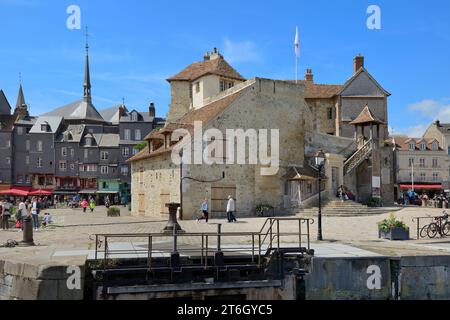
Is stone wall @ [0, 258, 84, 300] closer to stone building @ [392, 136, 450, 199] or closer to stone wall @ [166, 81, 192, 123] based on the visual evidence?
stone wall @ [166, 81, 192, 123]

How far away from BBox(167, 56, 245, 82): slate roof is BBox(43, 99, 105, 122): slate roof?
3573 cm

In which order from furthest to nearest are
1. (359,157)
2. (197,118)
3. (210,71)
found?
(210,71), (359,157), (197,118)

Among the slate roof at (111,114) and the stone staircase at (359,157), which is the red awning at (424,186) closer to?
the stone staircase at (359,157)

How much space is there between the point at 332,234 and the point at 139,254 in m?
10.1

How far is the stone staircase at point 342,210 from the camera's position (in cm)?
2950

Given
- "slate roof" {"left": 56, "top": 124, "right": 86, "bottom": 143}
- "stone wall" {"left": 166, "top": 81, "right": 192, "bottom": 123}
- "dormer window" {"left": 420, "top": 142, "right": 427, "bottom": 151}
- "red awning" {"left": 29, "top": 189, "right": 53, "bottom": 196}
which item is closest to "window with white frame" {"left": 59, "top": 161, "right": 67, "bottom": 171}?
"slate roof" {"left": 56, "top": 124, "right": 86, "bottom": 143}

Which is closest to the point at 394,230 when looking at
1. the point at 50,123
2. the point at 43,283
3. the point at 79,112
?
the point at 43,283

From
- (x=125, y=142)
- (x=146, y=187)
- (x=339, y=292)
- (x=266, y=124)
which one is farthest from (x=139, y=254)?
(x=125, y=142)

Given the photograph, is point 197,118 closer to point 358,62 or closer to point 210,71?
point 210,71

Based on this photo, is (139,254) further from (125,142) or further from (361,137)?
(125,142)

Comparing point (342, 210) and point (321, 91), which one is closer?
point (342, 210)

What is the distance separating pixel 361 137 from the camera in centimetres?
3838

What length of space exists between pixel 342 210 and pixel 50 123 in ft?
183

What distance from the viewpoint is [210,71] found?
40938mm
